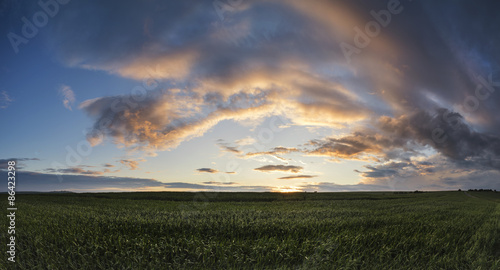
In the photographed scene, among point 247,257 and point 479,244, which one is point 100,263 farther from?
point 479,244

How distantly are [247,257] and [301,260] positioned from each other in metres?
1.88

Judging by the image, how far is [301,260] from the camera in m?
9.09

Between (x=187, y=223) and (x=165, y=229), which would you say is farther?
(x=187, y=223)

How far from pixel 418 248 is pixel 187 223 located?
10.2 metres

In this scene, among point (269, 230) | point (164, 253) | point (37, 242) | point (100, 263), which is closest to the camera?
point (100, 263)

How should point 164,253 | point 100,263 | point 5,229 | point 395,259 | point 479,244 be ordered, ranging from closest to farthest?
1. point 100,263
2. point 164,253
3. point 395,259
4. point 479,244
5. point 5,229

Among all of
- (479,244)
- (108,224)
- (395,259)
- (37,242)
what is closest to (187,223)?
(108,224)

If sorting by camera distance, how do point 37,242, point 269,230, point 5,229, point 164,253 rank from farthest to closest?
point 5,229, point 269,230, point 37,242, point 164,253

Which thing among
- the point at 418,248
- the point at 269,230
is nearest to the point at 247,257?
the point at 269,230

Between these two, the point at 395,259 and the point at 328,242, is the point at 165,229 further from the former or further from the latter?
the point at 395,259

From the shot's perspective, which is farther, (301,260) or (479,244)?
(479,244)

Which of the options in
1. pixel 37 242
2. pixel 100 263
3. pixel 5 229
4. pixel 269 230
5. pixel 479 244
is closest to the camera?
pixel 100 263

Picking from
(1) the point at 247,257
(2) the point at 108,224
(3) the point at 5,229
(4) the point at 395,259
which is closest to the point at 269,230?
(1) the point at 247,257

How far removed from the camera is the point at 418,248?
435 inches
